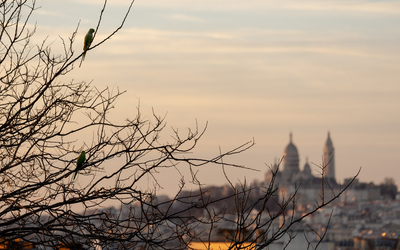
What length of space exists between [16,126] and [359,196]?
133 m

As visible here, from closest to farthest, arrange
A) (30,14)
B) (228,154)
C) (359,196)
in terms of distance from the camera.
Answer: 1. (228,154)
2. (30,14)
3. (359,196)

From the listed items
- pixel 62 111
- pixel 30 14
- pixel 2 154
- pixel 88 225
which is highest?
pixel 30 14

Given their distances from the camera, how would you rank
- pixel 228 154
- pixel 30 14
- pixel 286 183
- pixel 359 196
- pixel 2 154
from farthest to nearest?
1. pixel 286 183
2. pixel 359 196
3. pixel 30 14
4. pixel 2 154
5. pixel 228 154

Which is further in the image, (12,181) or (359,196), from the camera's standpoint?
(359,196)

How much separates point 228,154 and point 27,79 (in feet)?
5.83

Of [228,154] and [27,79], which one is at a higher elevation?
[27,79]

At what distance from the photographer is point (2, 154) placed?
4.79 metres

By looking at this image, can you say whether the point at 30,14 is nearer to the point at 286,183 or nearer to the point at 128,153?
the point at 128,153

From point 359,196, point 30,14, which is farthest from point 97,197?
point 359,196

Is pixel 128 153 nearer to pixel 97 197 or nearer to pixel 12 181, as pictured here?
pixel 97 197

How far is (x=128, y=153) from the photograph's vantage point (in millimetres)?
4359

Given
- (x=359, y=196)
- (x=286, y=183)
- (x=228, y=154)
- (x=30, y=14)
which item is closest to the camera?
(x=228, y=154)

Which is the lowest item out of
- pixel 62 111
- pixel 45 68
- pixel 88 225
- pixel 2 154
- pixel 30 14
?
pixel 88 225

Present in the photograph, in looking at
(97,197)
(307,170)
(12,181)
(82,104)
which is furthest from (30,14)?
(307,170)
